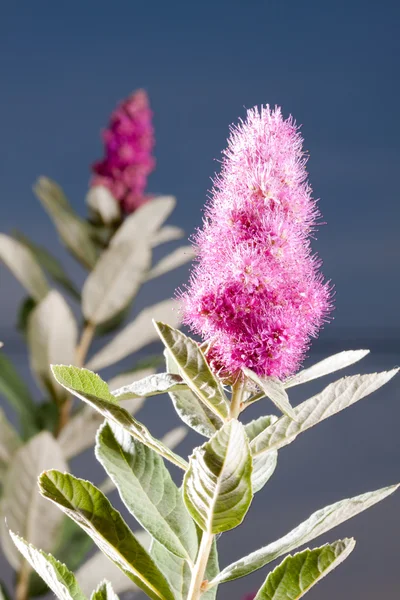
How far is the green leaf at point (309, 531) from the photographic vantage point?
75cm

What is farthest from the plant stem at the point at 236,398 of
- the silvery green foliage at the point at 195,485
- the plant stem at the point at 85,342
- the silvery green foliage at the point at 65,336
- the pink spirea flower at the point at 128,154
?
the pink spirea flower at the point at 128,154

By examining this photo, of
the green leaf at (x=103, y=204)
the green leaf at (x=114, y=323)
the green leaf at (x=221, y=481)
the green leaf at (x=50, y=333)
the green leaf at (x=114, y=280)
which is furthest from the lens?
the green leaf at (x=103, y=204)

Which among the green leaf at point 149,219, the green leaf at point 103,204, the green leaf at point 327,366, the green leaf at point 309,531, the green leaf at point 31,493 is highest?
the green leaf at point 103,204

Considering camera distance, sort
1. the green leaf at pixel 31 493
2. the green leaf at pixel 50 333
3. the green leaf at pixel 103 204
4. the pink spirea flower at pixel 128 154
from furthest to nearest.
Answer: the pink spirea flower at pixel 128 154 < the green leaf at pixel 103 204 < the green leaf at pixel 50 333 < the green leaf at pixel 31 493

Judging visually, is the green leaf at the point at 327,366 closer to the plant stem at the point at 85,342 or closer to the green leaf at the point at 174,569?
the green leaf at the point at 174,569

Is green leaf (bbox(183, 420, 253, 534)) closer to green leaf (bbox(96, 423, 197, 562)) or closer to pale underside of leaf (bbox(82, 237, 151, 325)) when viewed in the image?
green leaf (bbox(96, 423, 197, 562))

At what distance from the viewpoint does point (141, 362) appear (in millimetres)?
2238

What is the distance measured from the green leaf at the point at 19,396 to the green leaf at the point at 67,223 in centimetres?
37

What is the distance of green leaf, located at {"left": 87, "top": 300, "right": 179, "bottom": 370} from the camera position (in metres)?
2.18

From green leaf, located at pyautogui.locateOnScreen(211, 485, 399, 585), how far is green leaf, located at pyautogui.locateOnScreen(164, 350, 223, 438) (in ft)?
0.41

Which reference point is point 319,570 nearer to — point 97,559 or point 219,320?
point 219,320

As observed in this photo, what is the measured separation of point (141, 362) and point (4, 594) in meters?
0.71

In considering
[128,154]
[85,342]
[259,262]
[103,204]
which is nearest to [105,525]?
[259,262]

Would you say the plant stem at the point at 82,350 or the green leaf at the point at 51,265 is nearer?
the plant stem at the point at 82,350
